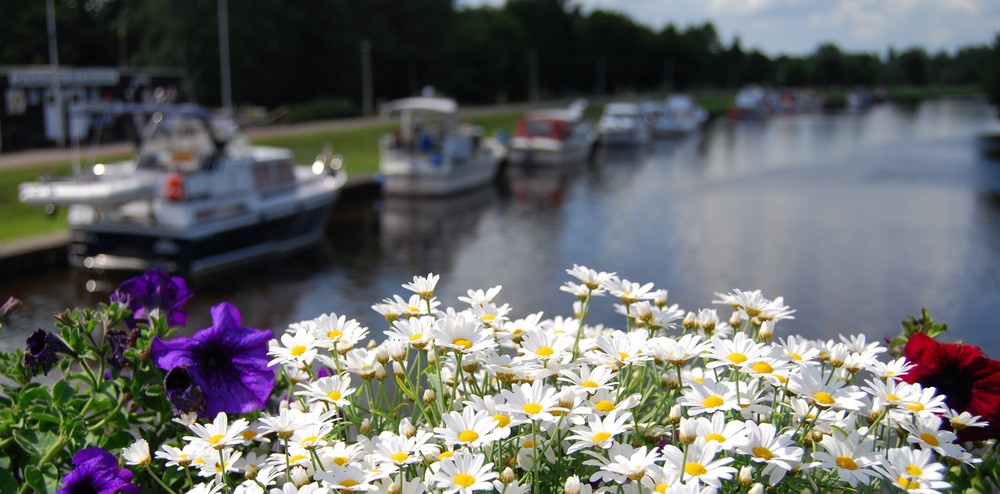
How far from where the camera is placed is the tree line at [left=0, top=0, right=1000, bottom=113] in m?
43.5

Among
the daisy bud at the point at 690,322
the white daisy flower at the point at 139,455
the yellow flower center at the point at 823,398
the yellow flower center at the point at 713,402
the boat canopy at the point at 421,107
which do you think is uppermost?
the boat canopy at the point at 421,107

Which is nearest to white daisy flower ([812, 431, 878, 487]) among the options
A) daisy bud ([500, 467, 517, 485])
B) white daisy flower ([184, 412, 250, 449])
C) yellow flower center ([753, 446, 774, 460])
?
yellow flower center ([753, 446, 774, 460])

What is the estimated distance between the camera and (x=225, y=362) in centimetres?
284

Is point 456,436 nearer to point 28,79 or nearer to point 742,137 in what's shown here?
point 28,79

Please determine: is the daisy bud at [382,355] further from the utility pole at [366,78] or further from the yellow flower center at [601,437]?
the utility pole at [366,78]

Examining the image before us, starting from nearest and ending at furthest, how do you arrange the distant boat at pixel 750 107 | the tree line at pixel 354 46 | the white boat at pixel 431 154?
the white boat at pixel 431 154, the tree line at pixel 354 46, the distant boat at pixel 750 107

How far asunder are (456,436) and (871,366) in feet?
3.76

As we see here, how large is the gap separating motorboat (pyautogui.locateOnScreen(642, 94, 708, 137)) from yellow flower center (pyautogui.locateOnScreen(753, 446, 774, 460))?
54.2 metres

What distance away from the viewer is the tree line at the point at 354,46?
143 feet

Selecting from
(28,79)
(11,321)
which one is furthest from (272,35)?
(11,321)

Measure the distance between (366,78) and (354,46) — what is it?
378cm

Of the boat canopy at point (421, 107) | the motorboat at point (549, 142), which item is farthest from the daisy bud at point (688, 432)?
the motorboat at point (549, 142)

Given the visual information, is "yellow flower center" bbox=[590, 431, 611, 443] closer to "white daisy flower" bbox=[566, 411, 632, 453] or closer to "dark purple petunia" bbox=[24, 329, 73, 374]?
"white daisy flower" bbox=[566, 411, 632, 453]

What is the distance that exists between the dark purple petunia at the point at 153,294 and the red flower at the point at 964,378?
2334 millimetres
